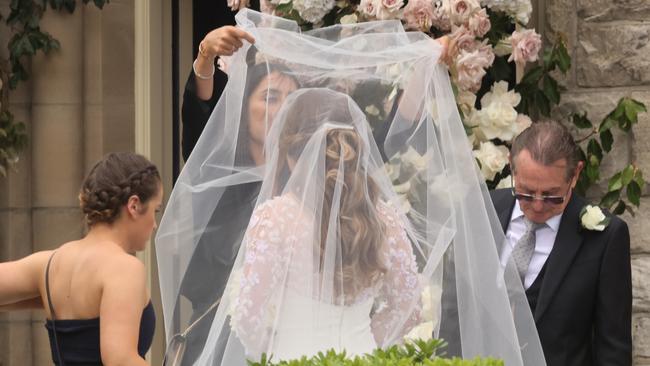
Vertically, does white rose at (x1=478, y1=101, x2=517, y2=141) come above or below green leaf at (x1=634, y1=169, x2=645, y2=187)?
above

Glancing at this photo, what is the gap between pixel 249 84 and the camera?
4.93 metres

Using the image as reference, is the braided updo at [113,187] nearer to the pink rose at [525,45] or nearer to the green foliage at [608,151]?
the pink rose at [525,45]

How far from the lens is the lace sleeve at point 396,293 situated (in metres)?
4.71

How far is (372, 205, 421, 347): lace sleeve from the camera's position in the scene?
4.71m

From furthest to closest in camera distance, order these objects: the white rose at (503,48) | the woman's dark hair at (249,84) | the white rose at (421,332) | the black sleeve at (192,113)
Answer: the white rose at (503,48) → the black sleeve at (192,113) → the woman's dark hair at (249,84) → the white rose at (421,332)

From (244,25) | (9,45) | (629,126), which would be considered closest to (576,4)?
(629,126)

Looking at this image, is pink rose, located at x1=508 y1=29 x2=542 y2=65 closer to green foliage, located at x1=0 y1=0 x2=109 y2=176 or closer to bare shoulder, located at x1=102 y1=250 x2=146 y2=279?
green foliage, located at x1=0 y1=0 x2=109 y2=176

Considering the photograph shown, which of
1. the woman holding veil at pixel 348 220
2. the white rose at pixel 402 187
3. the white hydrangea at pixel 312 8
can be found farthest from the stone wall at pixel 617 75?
the white rose at pixel 402 187

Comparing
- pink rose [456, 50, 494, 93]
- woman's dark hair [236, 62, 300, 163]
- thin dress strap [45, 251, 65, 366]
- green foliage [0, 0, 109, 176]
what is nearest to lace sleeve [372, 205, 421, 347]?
woman's dark hair [236, 62, 300, 163]

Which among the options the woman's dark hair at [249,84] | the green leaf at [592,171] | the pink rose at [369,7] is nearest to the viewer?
the woman's dark hair at [249,84]

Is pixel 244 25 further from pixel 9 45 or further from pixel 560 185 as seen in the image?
pixel 9 45

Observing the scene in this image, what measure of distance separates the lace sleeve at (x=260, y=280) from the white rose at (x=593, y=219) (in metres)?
1.35

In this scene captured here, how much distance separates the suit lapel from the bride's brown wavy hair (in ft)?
2.92

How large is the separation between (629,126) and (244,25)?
2367mm
